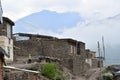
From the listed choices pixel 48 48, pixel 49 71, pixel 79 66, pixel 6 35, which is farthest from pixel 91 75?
pixel 49 71

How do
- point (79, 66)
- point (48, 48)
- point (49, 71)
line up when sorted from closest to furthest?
1. point (49, 71)
2. point (48, 48)
3. point (79, 66)

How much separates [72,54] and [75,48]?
120 inches

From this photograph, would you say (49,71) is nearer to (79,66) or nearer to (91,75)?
(91,75)

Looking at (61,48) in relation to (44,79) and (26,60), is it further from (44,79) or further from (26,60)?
(44,79)

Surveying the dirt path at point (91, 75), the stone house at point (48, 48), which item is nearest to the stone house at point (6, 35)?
the stone house at point (48, 48)

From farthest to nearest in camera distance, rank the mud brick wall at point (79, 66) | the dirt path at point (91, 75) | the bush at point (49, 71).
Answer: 1. the mud brick wall at point (79, 66)
2. the dirt path at point (91, 75)
3. the bush at point (49, 71)

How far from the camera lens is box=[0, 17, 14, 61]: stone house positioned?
178 feet

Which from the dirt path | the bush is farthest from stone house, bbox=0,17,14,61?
the dirt path

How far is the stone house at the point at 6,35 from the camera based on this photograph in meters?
54.4

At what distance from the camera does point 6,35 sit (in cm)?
5578

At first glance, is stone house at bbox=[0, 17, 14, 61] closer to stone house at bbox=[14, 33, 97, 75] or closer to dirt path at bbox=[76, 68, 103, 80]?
stone house at bbox=[14, 33, 97, 75]

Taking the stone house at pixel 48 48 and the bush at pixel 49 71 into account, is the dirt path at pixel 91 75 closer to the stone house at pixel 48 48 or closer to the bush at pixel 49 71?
the stone house at pixel 48 48

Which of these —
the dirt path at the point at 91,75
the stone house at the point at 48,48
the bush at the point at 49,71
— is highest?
the stone house at the point at 48,48

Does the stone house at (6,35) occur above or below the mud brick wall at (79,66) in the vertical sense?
above
